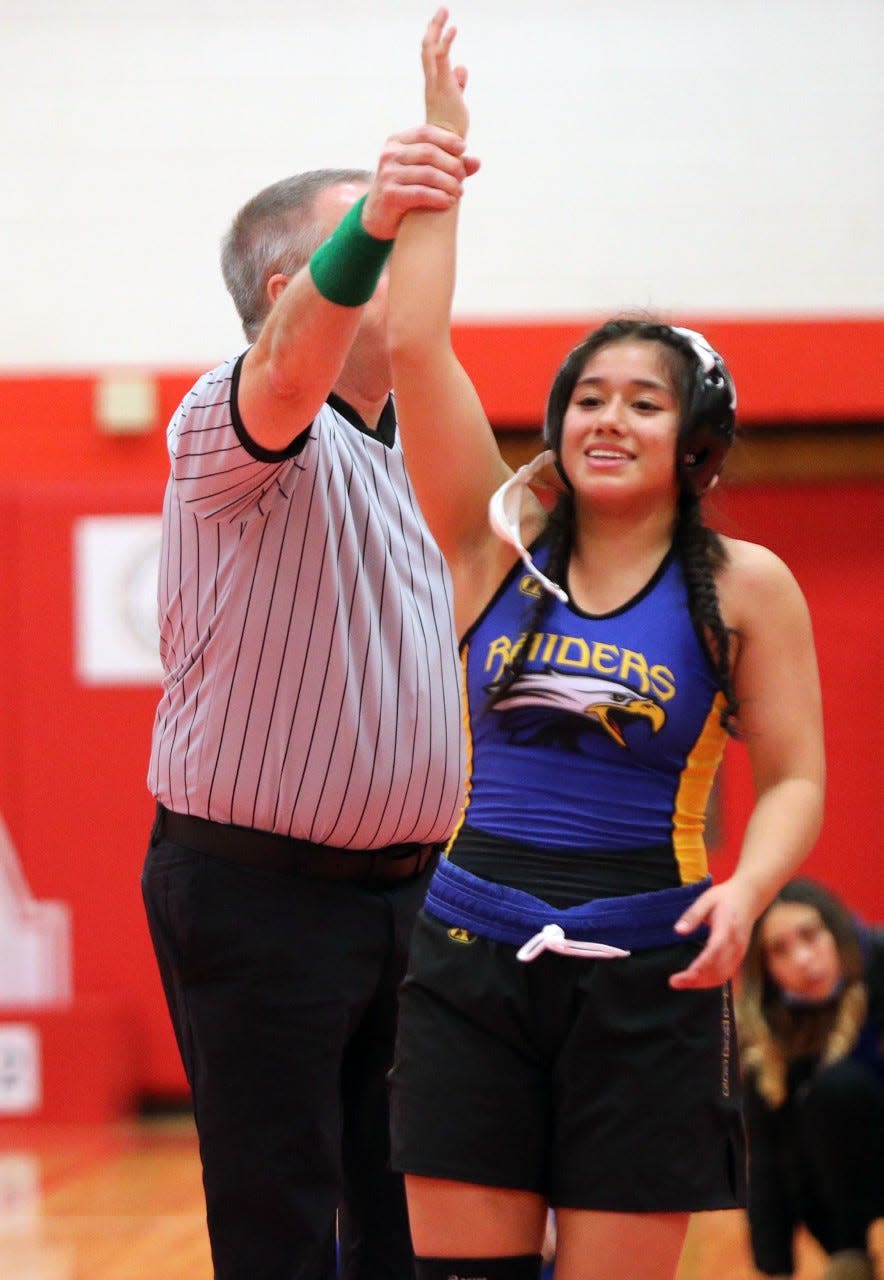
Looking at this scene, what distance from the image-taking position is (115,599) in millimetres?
6734

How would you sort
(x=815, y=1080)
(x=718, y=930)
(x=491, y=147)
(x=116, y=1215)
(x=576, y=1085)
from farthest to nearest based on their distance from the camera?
(x=491, y=147) < (x=116, y=1215) < (x=815, y=1080) < (x=576, y=1085) < (x=718, y=930)

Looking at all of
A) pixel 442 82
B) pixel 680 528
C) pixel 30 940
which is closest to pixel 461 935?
pixel 680 528

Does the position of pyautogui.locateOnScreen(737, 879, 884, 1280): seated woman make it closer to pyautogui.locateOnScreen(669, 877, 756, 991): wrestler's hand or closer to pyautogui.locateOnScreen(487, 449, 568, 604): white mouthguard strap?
pyautogui.locateOnScreen(487, 449, 568, 604): white mouthguard strap

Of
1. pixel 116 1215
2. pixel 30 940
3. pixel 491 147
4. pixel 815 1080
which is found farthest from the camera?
pixel 491 147

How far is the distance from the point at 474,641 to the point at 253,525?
371 millimetres

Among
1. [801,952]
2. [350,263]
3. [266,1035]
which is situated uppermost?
[350,263]

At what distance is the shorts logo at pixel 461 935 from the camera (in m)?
1.99

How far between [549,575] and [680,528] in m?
0.18

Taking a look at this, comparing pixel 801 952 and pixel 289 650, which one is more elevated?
pixel 289 650

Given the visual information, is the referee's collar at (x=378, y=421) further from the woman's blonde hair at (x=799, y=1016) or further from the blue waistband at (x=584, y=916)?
the woman's blonde hair at (x=799, y=1016)

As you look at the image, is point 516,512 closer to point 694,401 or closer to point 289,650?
point 694,401

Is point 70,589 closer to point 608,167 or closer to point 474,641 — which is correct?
point 608,167

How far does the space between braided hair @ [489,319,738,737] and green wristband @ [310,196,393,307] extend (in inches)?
10.9

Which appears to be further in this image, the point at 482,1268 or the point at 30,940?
the point at 30,940
